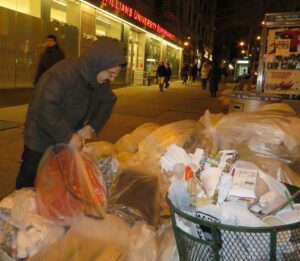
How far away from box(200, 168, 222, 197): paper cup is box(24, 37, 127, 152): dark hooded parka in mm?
1040

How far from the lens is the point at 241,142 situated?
97.7 inches

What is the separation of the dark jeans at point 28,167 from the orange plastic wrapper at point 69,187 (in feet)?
1.89

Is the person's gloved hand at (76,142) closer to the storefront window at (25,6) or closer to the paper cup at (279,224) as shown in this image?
the paper cup at (279,224)

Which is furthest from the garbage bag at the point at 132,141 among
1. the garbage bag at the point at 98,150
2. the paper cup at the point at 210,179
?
the paper cup at the point at 210,179

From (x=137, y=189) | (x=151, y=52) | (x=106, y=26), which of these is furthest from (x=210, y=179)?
(x=151, y=52)

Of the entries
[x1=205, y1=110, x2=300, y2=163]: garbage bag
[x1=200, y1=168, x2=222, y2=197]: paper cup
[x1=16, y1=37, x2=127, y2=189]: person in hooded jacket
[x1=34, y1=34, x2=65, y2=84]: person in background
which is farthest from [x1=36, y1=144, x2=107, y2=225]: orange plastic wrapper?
[x1=34, y1=34, x2=65, y2=84]: person in background

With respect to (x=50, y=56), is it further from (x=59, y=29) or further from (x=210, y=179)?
(x=59, y=29)

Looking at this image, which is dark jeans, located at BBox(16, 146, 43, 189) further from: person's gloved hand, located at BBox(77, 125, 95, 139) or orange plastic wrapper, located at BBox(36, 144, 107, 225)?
orange plastic wrapper, located at BBox(36, 144, 107, 225)

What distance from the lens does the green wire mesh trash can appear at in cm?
137

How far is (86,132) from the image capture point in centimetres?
283

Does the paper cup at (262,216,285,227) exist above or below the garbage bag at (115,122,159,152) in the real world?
above

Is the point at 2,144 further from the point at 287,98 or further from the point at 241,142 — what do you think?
the point at 287,98

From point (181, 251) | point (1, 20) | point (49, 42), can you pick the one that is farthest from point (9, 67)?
point (181, 251)

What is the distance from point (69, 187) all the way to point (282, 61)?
252 inches
